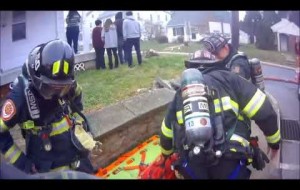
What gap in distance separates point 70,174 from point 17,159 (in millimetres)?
463

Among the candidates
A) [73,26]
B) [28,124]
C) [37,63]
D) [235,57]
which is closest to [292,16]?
[235,57]

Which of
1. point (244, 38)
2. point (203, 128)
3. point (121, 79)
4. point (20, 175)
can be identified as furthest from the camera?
point (121, 79)

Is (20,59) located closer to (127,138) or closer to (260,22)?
(127,138)

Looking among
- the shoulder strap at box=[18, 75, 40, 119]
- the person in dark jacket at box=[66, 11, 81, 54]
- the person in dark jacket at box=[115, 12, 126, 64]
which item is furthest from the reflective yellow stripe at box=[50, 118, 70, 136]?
the person in dark jacket at box=[115, 12, 126, 64]

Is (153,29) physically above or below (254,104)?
above

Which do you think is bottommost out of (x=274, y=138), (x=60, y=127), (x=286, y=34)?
(x=274, y=138)

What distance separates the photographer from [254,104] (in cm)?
158

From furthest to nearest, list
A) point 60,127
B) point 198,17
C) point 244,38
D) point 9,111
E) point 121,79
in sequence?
point 121,79, point 244,38, point 198,17, point 60,127, point 9,111

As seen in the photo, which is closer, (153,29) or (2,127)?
(2,127)

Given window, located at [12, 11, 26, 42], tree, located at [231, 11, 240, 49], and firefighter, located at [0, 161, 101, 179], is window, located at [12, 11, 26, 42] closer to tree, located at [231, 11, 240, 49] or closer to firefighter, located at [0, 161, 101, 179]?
firefighter, located at [0, 161, 101, 179]

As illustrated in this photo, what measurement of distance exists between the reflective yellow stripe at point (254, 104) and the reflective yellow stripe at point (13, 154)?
3.16 feet

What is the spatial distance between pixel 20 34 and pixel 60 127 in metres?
0.49

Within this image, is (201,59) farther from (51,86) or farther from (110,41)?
(51,86)

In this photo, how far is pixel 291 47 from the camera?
68.9 inches
